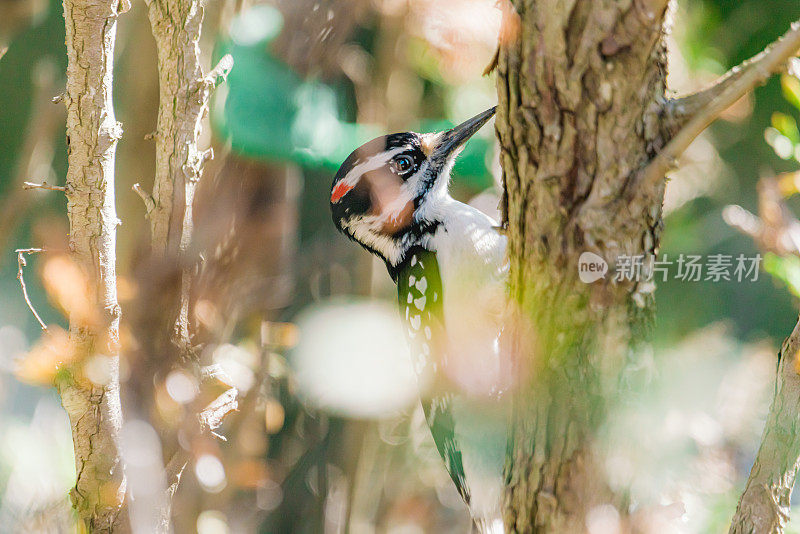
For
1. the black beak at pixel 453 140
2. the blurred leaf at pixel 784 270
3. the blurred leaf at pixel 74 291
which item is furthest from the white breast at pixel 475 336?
the blurred leaf at pixel 74 291

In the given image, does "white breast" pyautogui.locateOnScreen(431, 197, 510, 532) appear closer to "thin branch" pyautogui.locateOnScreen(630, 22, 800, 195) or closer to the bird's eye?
the bird's eye

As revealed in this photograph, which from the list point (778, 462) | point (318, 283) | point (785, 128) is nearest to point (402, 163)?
point (318, 283)

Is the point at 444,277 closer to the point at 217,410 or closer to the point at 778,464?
the point at 217,410

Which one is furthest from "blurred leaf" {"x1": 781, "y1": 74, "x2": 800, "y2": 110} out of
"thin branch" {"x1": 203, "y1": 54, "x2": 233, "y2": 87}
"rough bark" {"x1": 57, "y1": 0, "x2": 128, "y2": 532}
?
"rough bark" {"x1": 57, "y1": 0, "x2": 128, "y2": 532}

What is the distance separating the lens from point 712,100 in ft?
4.02

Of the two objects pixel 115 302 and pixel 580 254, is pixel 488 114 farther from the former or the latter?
pixel 115 302

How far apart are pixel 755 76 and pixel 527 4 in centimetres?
37

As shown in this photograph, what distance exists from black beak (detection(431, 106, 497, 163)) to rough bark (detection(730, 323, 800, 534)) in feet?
4.21

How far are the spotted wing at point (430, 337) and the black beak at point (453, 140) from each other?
1.08 ft

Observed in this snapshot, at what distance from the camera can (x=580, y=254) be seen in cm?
128

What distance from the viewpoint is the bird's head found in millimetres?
2520

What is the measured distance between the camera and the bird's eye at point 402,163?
2570mm

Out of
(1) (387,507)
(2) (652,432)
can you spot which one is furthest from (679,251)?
(2) (652,432)

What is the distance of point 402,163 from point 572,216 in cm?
136
